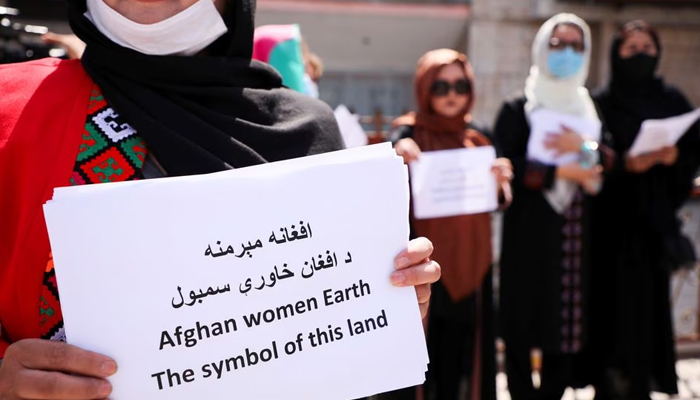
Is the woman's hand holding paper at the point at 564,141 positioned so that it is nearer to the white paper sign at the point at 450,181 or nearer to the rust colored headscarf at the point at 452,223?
the rust colored headscarf at the point at 452,223

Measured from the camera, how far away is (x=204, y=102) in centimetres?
111

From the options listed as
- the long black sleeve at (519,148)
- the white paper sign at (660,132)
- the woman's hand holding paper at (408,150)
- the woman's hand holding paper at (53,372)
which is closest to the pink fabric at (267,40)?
the woman's hand holding paper at (408,150)

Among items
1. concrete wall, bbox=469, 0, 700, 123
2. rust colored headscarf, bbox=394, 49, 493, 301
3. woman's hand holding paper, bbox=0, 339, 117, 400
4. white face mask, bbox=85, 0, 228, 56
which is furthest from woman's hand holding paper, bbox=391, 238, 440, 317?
concrete wall, bbox=469, 0, 700, 123

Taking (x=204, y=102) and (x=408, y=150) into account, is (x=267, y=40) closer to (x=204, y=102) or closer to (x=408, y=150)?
(x=408, y=150)

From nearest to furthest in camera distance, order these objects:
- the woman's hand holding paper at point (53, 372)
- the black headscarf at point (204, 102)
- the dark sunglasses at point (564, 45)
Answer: the woman's hand holding paper at point (53, 372)
the black headscarf at point (204, 102)
the dark sunglasses at point (564, 45)

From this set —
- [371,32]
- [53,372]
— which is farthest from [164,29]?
[371,32]

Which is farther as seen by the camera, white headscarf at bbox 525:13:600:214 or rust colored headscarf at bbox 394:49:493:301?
white headscarf at bbox 525:13:600:214

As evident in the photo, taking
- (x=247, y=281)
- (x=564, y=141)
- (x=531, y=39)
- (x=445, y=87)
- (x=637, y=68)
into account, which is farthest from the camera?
(x=531, y=39)

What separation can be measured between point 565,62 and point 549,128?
39 centimetres

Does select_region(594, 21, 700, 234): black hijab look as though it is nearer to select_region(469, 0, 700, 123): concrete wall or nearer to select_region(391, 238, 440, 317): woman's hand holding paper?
select_region(391, 238, 440, 317): woman's hand holding paper

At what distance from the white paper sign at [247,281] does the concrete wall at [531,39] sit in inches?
367

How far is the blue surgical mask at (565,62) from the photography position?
315cm

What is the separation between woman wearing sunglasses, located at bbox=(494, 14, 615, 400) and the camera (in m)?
3.04

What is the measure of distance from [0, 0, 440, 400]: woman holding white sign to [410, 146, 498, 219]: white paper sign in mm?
1427
